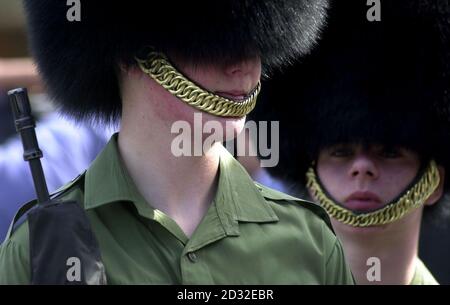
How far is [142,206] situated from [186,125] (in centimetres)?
21

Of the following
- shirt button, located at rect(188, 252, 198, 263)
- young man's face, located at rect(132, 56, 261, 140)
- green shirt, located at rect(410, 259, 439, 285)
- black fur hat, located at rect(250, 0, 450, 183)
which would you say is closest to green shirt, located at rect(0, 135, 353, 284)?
shirt button, located at rect(188, 252, 198, 263)

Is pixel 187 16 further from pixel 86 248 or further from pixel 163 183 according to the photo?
pixel 86 248

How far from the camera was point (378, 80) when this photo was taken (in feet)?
11.4

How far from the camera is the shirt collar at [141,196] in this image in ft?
7.97

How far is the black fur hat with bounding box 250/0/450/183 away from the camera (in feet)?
11.4

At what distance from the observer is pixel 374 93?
138 inches

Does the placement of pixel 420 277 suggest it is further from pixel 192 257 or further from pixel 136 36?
pixel 136 36

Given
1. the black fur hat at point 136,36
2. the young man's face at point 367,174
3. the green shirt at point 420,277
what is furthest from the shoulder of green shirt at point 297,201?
the green shirt at point 420,277

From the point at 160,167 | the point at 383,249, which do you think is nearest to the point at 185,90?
the point at 160,167

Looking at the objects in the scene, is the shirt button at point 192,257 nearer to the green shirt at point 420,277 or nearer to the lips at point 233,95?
the lips at point 233,95

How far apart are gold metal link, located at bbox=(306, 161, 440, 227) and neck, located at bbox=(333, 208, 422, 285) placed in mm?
36

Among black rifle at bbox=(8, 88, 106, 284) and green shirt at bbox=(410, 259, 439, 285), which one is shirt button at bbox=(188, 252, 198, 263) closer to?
black rifle at bbox=(8, 88, 106, 284)
